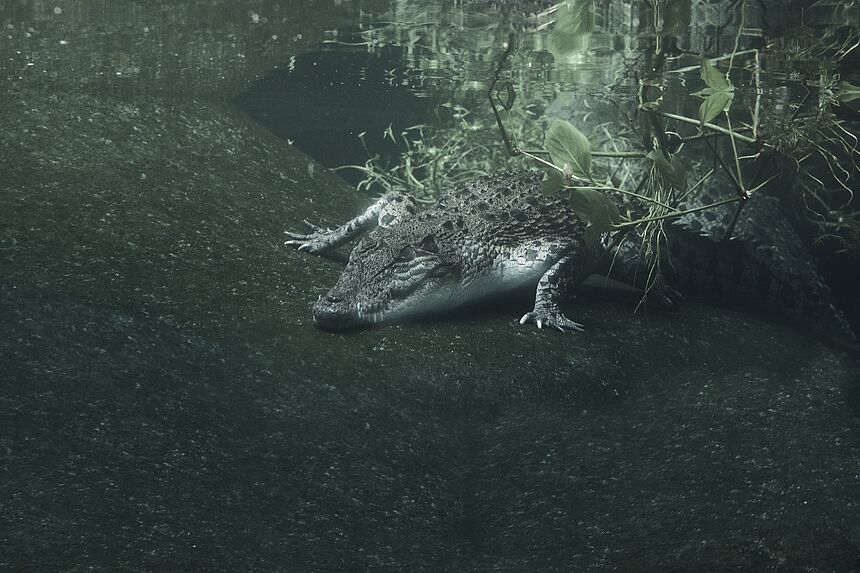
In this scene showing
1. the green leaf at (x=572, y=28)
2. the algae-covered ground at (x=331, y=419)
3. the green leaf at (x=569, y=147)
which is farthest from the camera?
the green leaf at (x=572, y=28)

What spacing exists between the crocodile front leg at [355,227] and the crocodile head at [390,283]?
0.48m

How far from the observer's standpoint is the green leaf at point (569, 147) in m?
3.89

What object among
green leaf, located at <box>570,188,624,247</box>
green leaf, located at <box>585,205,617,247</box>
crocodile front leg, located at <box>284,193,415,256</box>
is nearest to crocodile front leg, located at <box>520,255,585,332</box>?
green leaf, located at <box>570,188,624,247</box>

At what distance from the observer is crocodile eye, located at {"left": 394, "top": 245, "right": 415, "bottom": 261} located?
4129 mm

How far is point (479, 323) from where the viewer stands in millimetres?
4309

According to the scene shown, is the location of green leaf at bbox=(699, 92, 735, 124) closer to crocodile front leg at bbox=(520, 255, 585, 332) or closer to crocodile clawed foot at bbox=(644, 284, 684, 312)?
crocodile front leg at bbox=(520, 255, 585, 332)

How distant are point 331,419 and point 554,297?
6.03 ft

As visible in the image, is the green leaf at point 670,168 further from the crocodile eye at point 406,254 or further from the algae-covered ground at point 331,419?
the crocodile eye at point 406,254

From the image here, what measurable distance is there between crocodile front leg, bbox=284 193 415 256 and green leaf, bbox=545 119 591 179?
1.34 meters

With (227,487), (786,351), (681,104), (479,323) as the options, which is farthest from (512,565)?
(681,104)

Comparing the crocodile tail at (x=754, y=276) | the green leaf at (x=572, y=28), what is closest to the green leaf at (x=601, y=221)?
the green leaf at (x=572, y=28)

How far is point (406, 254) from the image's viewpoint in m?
4.14

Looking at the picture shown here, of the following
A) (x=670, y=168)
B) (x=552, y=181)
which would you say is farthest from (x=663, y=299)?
(x=552, y=181)

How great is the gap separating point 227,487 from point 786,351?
3879 millimetres
